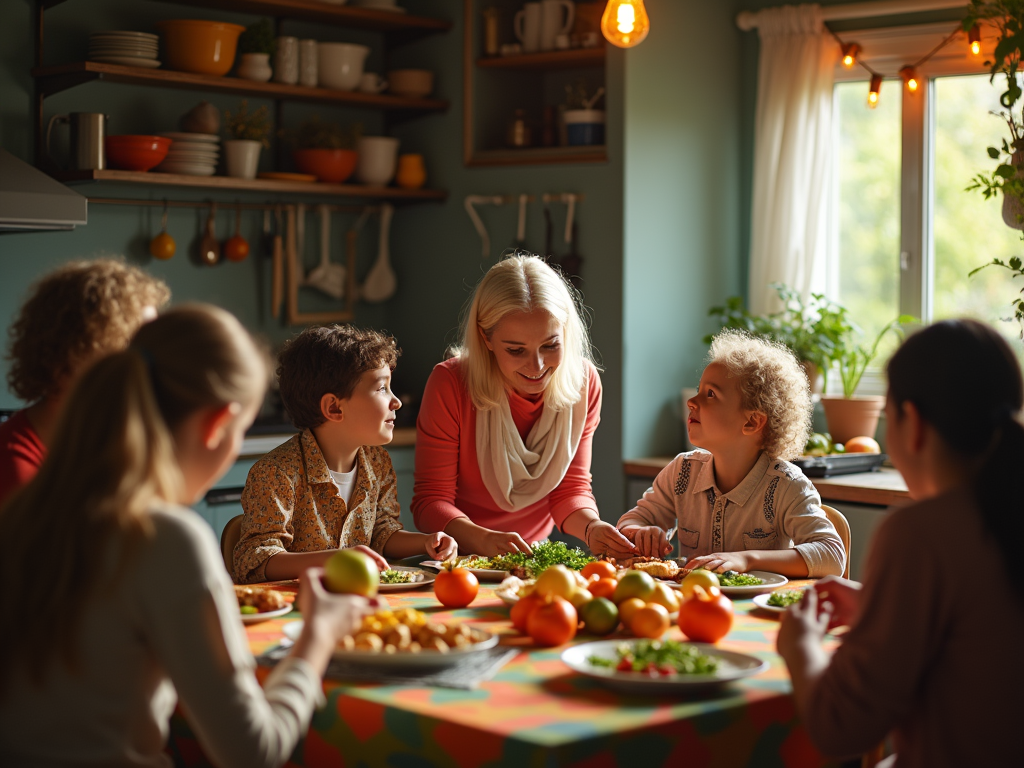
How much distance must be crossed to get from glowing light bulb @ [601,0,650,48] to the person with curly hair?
1.32 metres

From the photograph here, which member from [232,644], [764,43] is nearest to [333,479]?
[232,644]

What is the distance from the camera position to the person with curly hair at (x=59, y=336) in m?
1.77

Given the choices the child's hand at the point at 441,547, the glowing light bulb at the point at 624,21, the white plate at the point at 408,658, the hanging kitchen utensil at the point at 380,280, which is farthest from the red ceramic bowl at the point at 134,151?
the white plate at the point at 408,658

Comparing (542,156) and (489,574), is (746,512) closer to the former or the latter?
(489,574)

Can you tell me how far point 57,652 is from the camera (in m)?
1.20

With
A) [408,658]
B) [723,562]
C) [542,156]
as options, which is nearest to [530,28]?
[542,156]

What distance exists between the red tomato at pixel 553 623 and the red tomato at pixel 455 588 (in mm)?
251

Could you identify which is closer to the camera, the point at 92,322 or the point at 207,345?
the point at 207,345

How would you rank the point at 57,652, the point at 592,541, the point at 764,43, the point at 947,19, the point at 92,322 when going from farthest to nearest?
the point at 764,43, the point at 947,19, the point at 592,541, the point at 92,322, the point at 57,652

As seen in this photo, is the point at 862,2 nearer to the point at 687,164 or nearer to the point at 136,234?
the point at 687,164

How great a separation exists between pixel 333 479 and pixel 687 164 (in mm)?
2278

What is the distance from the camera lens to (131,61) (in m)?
3.65

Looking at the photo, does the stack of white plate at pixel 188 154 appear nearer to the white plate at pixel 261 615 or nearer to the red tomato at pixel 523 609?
the white plate at pixel 261 615

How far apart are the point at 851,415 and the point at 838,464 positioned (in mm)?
409
